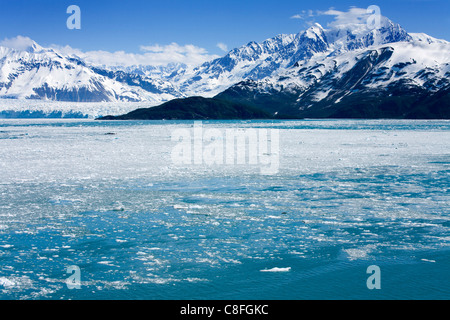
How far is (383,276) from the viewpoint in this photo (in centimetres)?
970

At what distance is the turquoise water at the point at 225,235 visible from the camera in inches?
362

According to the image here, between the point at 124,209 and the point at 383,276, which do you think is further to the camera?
the point at 124,209

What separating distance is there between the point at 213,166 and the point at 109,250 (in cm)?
1742

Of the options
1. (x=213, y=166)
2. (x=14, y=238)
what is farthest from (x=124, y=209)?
(x=213, y=166)

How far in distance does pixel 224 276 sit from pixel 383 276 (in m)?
3.77

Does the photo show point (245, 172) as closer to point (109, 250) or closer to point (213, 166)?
point (213, 166)

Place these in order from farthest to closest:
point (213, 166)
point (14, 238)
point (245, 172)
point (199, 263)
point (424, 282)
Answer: point (213, 166) → point (245, 172) → point (14, 238) → point (199, 263) → point (424, 282)

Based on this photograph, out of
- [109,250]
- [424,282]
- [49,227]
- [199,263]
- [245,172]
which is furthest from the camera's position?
[245,172]

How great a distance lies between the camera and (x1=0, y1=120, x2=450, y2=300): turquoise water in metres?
9.20

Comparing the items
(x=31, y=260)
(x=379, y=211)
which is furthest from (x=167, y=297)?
(x=379, y=211)

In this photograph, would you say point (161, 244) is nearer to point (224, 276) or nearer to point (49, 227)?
point (224, 276)

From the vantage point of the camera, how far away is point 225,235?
1269 cm
